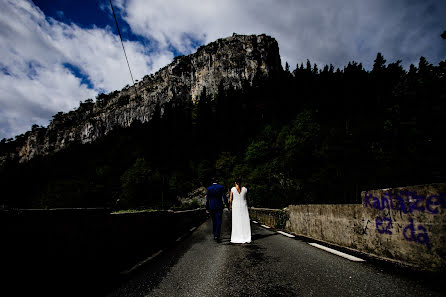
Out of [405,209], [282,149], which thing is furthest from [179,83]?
[405,209]

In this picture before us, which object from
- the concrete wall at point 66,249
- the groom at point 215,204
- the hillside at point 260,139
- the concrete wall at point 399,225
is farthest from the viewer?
the hillside at point 260,139

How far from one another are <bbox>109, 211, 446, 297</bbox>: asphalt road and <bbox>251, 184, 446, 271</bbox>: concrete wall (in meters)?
0.28

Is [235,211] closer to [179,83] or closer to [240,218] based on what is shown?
[240,218]

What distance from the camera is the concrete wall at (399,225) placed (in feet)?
9.10

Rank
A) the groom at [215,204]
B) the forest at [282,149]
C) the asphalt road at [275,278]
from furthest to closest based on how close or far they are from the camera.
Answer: the forest at [282,149]
the groom at [215,204]
the asphalt road at [275,278]

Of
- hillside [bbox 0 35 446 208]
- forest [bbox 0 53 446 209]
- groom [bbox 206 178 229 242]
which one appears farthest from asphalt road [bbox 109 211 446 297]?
forest [bbox 0 53 446 209]

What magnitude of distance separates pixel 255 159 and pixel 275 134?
30.1 feet

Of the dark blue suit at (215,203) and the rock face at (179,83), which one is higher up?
the rock face at (179,83)

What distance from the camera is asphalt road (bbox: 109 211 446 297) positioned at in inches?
97.7

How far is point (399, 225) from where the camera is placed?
3293 mm

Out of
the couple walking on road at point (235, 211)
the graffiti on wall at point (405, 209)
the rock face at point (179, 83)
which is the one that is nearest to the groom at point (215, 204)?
the couple walking on road at point (235, 211)

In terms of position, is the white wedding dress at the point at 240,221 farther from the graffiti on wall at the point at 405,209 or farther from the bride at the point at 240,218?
the graffiti on wall at the point at 405,209

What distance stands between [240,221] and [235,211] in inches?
13.9

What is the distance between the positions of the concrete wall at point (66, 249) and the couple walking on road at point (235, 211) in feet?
9.41
